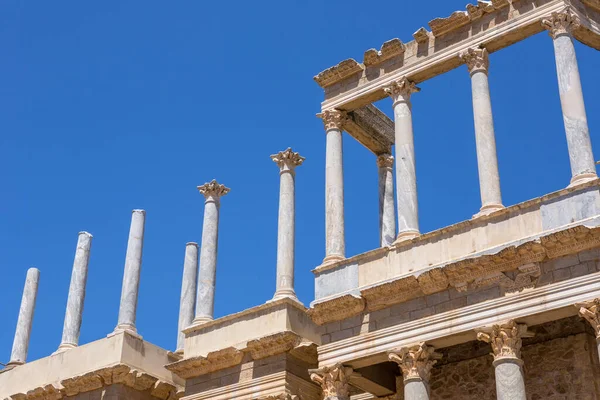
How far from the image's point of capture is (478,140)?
21172 mm

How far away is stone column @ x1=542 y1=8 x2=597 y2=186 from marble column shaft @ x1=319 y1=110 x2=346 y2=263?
5871mm

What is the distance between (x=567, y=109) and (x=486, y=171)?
215 centimetres

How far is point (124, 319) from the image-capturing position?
26.7 metres

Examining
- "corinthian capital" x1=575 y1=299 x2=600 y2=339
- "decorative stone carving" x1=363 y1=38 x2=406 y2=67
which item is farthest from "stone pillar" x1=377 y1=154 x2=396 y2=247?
"corinthian capital" x1=575 y1=299 x2=600 y2=339

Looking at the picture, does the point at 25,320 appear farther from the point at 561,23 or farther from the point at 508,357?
the point at 561,23

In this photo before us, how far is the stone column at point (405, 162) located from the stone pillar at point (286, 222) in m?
3.55

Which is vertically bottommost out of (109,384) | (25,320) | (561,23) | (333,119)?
(109,384)

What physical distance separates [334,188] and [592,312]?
7661mm

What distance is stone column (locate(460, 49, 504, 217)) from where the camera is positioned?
2044 cm

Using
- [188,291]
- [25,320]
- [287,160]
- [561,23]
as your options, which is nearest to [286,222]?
[287,160]

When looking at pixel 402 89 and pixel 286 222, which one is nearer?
pixel 402 89

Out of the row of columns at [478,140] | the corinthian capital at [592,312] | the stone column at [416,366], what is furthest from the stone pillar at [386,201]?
the corinthian capital at [592,312]

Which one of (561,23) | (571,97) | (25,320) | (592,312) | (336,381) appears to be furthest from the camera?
(25,320)

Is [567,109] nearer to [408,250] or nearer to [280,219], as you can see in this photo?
[408,250]
